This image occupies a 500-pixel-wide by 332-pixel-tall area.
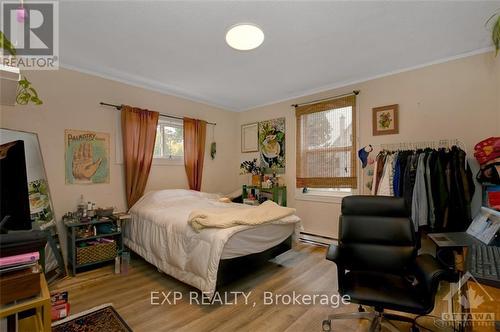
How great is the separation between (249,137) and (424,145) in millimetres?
→ 2983

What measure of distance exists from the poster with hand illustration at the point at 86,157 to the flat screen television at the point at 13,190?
6.53 feet

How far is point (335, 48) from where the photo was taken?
8.43 feet

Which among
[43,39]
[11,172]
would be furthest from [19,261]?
[43,39]

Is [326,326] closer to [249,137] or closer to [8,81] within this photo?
[8,81]

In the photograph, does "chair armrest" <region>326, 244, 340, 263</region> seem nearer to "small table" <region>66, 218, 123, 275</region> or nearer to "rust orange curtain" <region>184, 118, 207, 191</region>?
"small table" <region>66, 218, 123, 275</region>

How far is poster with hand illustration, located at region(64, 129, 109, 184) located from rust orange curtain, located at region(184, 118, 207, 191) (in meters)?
1.23

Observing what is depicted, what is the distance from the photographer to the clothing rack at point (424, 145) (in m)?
2.70

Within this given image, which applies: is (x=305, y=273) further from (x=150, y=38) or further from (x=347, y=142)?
(x=150, y=38)

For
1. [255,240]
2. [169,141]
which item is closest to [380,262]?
[255,240]

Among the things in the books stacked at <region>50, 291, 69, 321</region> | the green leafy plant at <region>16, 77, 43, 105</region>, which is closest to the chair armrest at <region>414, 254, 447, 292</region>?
the green leafy plant at <region>16, 77, 43, 105</region>

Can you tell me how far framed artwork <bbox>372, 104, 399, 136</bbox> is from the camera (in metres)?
3.11

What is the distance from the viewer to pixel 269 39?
7.76ft

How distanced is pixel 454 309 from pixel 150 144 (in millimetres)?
3935

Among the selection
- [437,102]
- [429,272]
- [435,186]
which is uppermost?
[437,102]
